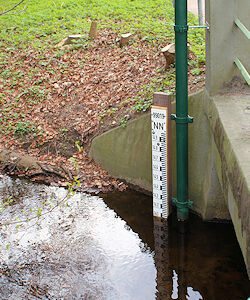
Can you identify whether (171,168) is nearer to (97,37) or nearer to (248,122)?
(248,122)

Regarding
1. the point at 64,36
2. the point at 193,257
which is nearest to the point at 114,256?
the point at 193,257

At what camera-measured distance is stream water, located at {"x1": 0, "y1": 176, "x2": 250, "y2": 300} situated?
418cm

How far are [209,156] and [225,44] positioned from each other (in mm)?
1383

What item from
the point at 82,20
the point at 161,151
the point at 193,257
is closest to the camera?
the point at 193,257

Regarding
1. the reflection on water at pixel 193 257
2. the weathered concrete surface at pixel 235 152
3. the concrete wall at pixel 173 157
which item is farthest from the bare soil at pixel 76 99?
the weathered concrete surface at pixel 235 152

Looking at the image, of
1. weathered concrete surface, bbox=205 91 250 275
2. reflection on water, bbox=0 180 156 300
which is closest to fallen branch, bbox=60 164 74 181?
reflection on water, bbox=0 180 156 300

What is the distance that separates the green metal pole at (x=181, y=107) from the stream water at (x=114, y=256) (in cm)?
37

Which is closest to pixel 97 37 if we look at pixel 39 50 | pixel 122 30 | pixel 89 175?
pixel 122 30

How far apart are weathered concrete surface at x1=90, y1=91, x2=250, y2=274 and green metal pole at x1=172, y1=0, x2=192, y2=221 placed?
0.27 meters

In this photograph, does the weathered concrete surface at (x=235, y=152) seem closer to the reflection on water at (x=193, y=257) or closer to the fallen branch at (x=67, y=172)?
the reflection on water at (x=193, y=257)

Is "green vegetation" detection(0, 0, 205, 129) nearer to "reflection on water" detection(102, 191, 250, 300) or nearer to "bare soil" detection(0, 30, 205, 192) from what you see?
"bare soil" detection(0, 30, 205, 192)

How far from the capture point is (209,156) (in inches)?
201

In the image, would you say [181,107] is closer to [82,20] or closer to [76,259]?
[76,259]

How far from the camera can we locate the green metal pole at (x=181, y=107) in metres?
4.69
